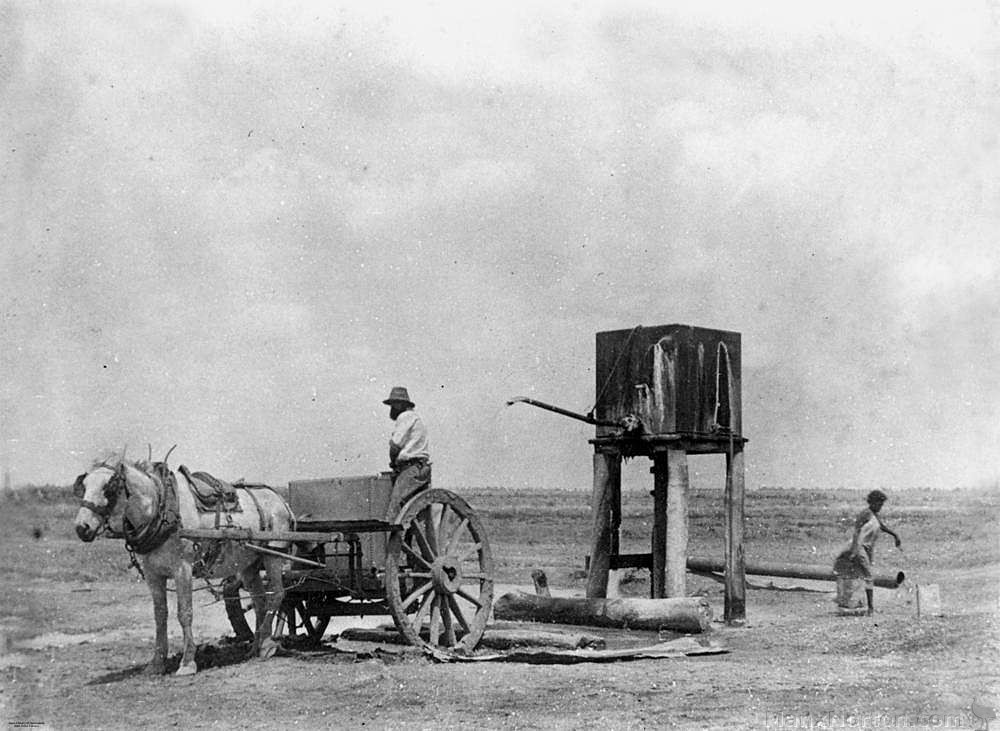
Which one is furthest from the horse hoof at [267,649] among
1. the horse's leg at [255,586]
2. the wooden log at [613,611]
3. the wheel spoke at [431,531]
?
the wooden log at [613,611]

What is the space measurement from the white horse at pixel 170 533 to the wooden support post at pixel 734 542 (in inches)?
269

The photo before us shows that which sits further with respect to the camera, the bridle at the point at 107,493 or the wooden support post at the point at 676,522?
the wooden support post at the point at 676,522

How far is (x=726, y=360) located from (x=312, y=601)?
6973 mm

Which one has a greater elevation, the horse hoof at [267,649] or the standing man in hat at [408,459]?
the standing man in hat at [408,459]

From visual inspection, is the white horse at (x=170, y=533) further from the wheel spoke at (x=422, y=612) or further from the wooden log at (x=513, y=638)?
the wooden log at (x=513, y=638)

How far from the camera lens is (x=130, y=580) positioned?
76.5ft

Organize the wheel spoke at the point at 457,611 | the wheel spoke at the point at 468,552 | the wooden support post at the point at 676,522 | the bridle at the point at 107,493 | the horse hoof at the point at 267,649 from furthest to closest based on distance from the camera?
1. the wooden support post at the point at 676,522
2. the wheel spoke at the point at 468,552
3. the wheel spoke at the point at 457,611
4. the horse hoof at the point at 267,649
5. the bridle at the point at 107,493

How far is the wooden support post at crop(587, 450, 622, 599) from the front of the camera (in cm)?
1803

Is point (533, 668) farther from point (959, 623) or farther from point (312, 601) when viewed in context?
point (959, 623)

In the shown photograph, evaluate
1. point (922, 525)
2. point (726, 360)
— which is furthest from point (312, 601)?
point (922, 525)

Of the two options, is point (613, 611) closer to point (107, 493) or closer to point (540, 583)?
point (540, 583)

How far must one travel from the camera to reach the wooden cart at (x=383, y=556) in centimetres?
1337

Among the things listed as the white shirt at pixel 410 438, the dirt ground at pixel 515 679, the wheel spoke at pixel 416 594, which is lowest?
the dirt ground at pixel 515 679

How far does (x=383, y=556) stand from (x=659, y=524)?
619 centimetres
